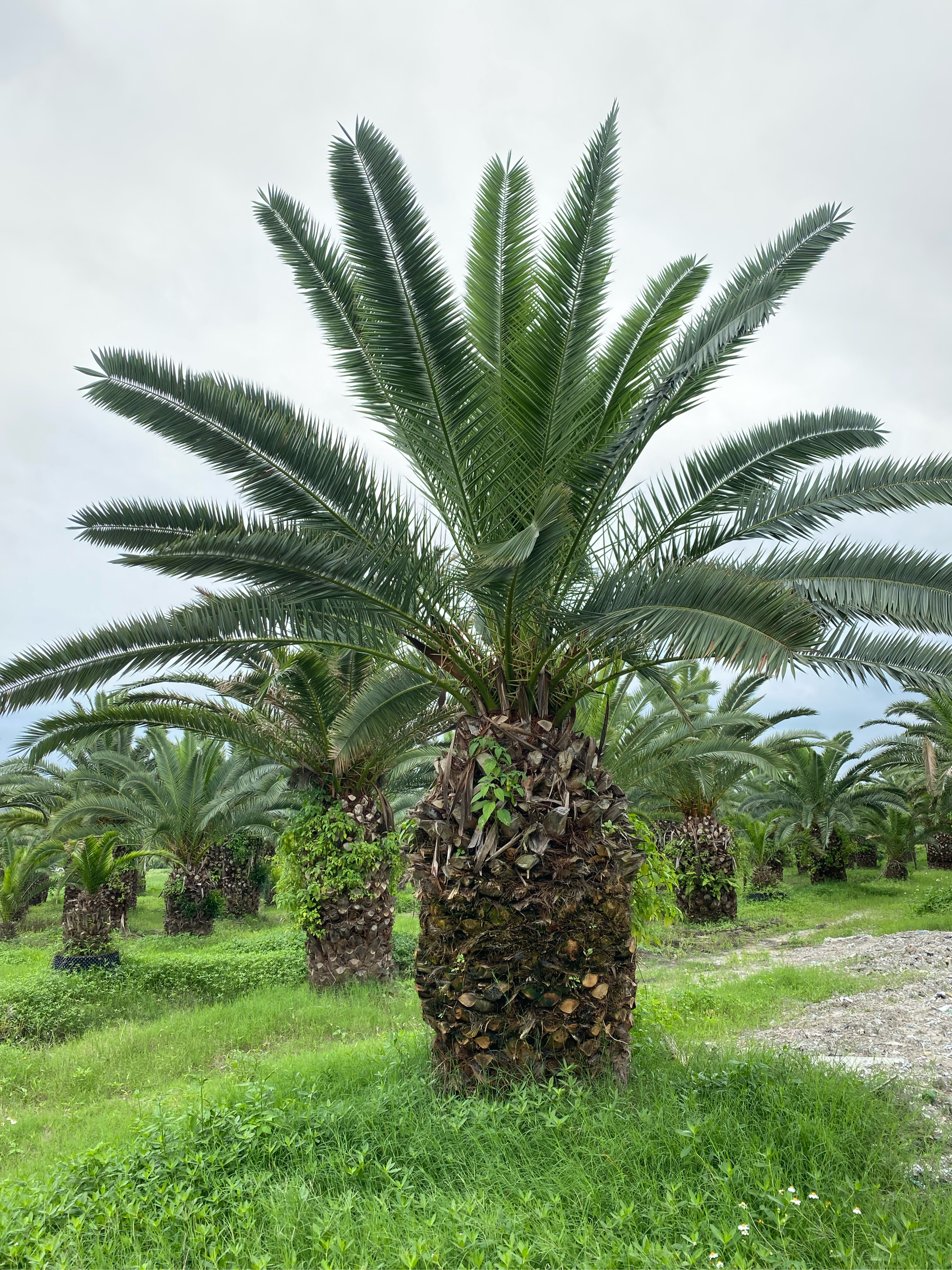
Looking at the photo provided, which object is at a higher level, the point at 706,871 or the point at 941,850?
the point at 941,850

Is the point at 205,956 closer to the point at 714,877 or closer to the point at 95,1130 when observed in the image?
the point at 95,1130

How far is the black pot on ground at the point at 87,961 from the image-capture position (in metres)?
11.5

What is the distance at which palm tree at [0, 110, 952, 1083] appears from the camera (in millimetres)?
5133

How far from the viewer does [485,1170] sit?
4.14 m

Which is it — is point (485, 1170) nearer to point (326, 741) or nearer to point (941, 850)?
point (326, 741)

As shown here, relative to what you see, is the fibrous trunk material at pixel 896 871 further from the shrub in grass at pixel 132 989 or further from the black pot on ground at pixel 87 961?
the black pot on ground at pixel 87 961

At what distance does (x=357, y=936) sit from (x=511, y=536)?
7.59 meters

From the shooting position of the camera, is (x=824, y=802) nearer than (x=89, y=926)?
No

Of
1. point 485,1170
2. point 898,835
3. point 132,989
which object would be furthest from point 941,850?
point 485,1170

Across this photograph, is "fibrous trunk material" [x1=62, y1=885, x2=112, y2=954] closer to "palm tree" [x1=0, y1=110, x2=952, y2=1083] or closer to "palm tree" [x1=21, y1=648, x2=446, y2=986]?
"palm tree" [x1=21, y1=648, x2=446, y2=986]

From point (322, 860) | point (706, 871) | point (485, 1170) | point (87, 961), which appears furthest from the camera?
point (706, 871)

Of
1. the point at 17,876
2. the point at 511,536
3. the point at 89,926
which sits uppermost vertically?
the point at 511,536

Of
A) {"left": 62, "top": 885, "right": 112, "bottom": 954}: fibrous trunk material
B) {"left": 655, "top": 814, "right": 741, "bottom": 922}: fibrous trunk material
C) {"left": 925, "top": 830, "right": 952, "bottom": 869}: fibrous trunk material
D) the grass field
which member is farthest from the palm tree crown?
{"left": 925, "top": 830, "right": 952, "bottom": 869}: fibrous trunk material

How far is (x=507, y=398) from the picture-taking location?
5.54 meters
